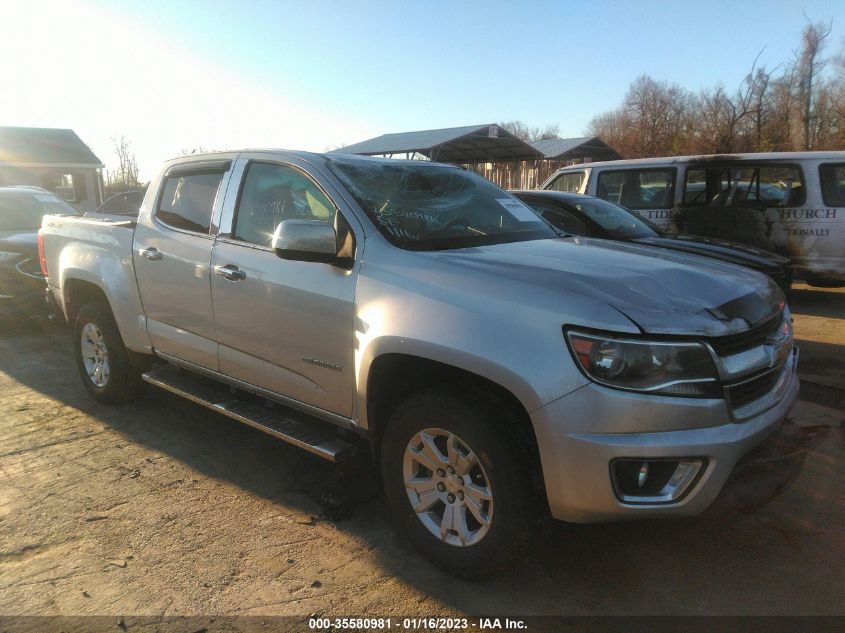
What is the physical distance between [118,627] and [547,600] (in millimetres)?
1707

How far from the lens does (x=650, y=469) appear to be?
7.42 ft

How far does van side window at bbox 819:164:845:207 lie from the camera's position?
26.9 feet

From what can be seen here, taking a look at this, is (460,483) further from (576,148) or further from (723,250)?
(576,148)

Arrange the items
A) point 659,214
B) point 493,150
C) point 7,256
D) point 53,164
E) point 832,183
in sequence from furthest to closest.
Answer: point 53,164 < point 493,150 < point 659,214 < point 832,183 < point 7,256

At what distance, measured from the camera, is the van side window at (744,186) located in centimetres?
845

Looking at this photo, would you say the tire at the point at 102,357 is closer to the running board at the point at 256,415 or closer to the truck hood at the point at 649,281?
the running board at the point at 256,415

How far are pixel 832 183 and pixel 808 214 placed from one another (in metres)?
0.49

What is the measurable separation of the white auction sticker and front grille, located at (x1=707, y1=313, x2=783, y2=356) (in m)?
1.51

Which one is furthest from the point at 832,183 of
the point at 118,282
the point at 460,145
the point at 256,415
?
the point at 460,145

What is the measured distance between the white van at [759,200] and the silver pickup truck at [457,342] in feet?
19.8

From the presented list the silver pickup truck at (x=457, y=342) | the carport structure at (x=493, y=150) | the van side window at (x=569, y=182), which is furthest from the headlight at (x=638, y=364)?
the carport structure at (x=493, y=150)

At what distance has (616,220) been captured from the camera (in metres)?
7.14

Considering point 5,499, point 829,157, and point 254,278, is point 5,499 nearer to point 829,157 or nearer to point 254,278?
point 254,278

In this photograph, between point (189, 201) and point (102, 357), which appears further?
point (102, 357)
